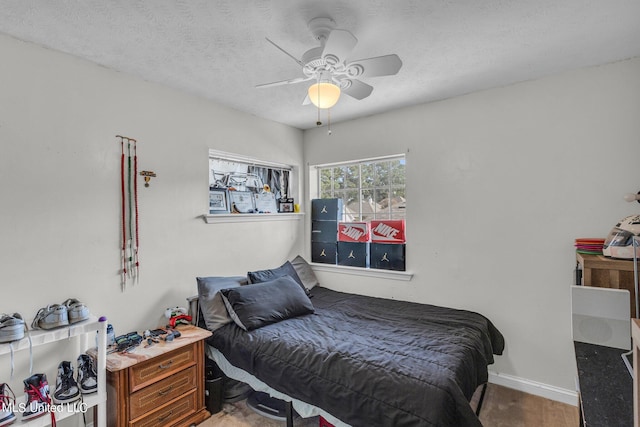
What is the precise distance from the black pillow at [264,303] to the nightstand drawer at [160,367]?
1.27ft

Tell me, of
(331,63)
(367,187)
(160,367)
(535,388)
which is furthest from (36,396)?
(535,388)

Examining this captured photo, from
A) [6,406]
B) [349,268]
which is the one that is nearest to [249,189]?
[349,268]

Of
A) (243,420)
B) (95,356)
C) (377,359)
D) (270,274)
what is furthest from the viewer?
(270,274)

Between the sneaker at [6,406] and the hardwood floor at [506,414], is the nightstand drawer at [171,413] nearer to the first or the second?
the hardwood floor at [506,414]

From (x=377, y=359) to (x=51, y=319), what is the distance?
1.77 m

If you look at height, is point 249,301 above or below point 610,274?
below

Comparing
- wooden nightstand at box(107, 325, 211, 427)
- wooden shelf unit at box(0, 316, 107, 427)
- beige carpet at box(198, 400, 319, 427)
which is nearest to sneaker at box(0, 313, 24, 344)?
wooden shelf unit at box(0, 316, 107, 427)

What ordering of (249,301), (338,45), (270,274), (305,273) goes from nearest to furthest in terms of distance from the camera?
(338,45), (249,301), (270,274), (305,273)

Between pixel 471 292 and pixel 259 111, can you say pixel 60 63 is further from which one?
pixel 471 292

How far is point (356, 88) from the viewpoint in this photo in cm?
198

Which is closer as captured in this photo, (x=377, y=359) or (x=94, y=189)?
(x=377, y=359)

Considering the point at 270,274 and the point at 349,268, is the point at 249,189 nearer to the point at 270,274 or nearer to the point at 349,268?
the point at 270,274

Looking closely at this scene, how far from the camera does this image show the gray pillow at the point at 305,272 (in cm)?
338

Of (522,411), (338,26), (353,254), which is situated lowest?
(522,411)
